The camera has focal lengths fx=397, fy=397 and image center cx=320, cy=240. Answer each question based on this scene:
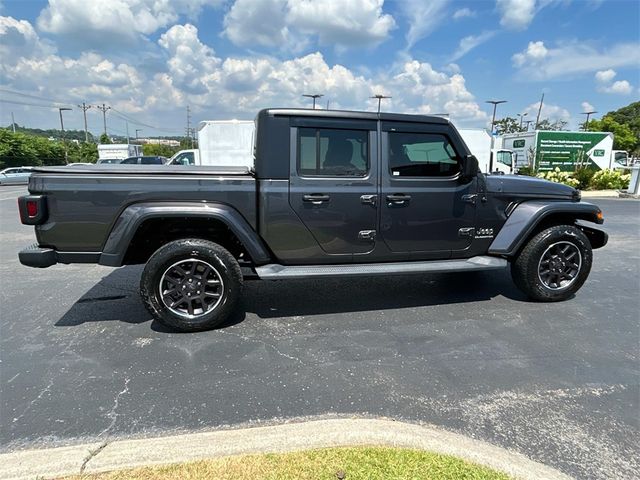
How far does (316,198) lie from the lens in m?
3.75

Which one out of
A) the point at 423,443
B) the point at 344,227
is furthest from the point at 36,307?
the point at 423,443

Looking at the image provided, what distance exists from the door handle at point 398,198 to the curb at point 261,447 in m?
2.14

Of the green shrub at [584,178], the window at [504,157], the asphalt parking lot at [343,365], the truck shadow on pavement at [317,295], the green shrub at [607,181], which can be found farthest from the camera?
the window at [504,157]

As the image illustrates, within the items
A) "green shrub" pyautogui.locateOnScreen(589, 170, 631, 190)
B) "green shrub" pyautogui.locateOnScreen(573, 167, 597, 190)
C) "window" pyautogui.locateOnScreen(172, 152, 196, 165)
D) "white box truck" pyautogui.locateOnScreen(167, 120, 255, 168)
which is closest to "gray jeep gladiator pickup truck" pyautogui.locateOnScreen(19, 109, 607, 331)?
"white box truck" pyautogui.locateOnScreen(167, 120, 255, 168)

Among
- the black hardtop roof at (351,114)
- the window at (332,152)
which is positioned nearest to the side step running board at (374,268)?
the window at (332,152)

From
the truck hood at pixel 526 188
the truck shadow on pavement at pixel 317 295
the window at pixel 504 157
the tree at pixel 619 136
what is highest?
the tree at pixel 619 136

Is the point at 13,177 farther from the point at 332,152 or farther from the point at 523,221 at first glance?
the point at 523,221

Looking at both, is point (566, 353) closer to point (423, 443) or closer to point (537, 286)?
point (537, 286)

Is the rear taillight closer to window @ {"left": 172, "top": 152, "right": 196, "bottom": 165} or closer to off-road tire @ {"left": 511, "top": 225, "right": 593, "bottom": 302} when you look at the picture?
off-road tire @ {"left": 511, "top": 225, "right": 593, "bottom": 302}

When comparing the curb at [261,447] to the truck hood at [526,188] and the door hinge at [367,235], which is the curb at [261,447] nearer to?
the door hinge at [367,235]

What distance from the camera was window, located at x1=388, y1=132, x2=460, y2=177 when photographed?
3971 millimetres

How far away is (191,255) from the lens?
11.7 feet

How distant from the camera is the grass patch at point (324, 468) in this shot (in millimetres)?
1947

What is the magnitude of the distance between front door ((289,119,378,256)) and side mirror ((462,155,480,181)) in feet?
3.04
